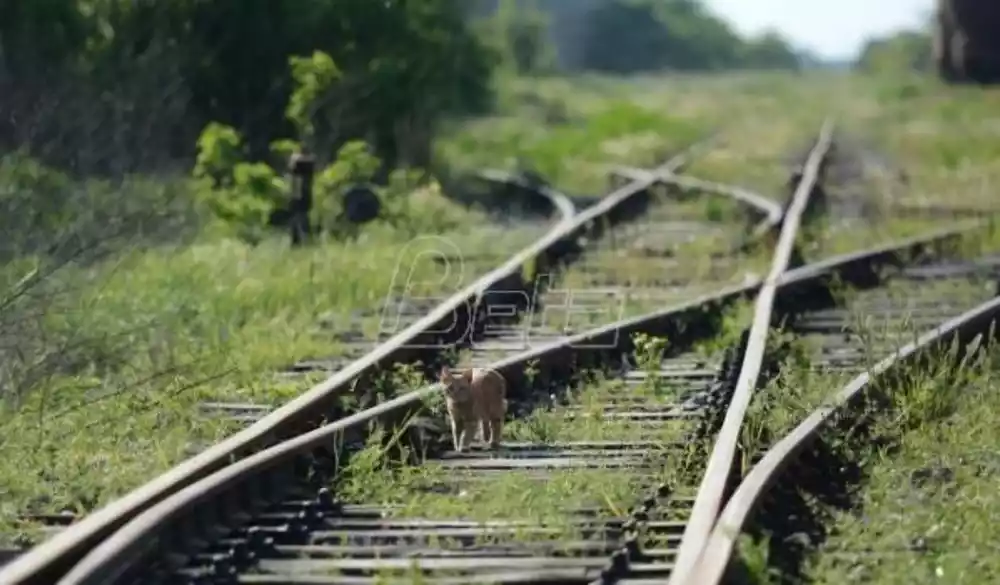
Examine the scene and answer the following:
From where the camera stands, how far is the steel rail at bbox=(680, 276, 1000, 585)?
185 inches

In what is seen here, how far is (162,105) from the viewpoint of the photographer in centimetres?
1534

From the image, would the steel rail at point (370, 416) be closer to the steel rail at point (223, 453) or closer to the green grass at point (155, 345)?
the steel rail at point (223, 453)

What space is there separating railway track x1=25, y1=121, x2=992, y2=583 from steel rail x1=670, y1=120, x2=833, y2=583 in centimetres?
4

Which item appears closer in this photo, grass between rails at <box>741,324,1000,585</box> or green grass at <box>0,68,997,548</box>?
grass between rails at <box>741,324,1000,585</box>

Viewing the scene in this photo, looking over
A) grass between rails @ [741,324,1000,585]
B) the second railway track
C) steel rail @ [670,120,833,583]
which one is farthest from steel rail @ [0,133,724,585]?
grass between rails @ [741,324,1000,585]

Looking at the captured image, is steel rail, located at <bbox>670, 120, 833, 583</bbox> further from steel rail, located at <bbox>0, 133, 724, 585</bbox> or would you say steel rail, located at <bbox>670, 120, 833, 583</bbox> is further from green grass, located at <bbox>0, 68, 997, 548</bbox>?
steel rail, located at <bbox>0, 133, 724, 585</bbox>

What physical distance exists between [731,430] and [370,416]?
1.26 meters

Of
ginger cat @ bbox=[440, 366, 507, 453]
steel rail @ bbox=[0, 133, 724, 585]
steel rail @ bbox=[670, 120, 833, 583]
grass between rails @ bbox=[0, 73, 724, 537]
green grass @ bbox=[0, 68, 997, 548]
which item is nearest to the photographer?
steel rail @ bbox=[0, 133, 724, 585]

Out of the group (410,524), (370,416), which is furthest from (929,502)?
(370,416)

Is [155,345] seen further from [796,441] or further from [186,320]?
[796,441]

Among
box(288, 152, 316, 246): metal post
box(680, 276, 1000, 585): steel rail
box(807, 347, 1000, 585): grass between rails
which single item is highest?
box(288, 152, 316, 246): metal post

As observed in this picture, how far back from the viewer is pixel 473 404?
6.50 m

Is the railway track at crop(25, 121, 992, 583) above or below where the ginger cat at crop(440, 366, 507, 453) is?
below

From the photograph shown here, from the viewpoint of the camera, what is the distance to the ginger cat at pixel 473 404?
646 centimetres
